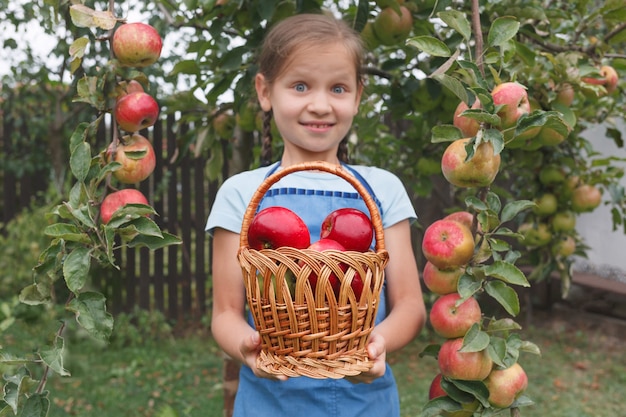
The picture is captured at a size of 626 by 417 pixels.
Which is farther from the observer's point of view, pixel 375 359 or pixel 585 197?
pixel 585 197

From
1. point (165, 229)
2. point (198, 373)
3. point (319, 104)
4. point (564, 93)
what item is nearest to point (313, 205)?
point (319, 104)

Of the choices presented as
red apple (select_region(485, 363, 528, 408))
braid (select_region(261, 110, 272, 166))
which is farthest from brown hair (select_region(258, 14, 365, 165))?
red apple (select_region(485, 363, 528, 408))

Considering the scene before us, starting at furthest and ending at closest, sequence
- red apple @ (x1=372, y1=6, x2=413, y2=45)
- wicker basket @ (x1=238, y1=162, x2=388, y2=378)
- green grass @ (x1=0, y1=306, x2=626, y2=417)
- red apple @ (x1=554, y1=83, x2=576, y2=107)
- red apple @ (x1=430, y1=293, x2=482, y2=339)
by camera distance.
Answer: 1. green grass @ (x1=0, y1=306, x2=626, y2=417)
2. red apple @ (x1=372, y1=6, x2=413, y2=45)
3. red apple @ (x1=554, y1=83, x2=576, y2=107)
4. red apple @ (x1=430, y1=293, x2=482, y2=339)
5. wicker basket @ (x1=238, y1=162, x2=388, y2=378)

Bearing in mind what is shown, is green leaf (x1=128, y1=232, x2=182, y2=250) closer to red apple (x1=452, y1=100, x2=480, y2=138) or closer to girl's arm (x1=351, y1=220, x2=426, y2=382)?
girl's arm (x1=351, y1=220, x2=426, y2=382)

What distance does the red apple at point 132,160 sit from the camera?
1.14 meters

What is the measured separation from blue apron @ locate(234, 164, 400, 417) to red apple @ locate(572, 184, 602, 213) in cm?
84

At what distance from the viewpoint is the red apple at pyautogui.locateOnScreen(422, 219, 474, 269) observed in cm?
108

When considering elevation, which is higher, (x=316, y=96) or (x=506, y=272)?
(x=316, y=96)

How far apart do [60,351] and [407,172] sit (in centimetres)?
137

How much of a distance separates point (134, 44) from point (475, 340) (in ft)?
2.57

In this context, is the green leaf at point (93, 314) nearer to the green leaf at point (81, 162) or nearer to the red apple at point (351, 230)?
the green leaf at point (81, 162)

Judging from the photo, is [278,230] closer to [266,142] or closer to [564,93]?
[266,142]

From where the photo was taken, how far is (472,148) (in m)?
0.99

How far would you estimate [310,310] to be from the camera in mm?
889
